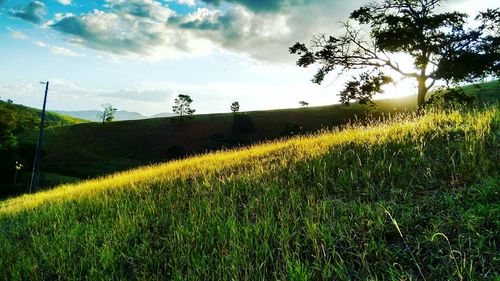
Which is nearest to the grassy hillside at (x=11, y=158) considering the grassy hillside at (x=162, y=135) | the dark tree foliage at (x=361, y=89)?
the grassy hillside at (x=162, y=135)

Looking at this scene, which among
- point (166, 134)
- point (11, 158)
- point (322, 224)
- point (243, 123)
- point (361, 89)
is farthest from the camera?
point (166, 134)

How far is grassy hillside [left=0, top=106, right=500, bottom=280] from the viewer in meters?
3.46

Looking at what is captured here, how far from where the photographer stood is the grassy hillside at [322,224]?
3463 mm

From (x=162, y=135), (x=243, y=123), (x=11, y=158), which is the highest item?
(x=243, y=123)

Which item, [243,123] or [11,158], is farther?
[243,123]

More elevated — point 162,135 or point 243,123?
point 243,123

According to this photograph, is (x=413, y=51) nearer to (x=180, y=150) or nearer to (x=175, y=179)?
(x=175, y=179)

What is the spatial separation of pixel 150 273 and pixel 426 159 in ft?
14.7

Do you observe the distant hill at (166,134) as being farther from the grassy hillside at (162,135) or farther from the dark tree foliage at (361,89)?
the dark tree foliage at (361,89)

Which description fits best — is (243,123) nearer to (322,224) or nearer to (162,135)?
(162,135)

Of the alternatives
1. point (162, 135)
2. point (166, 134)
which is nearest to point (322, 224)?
point (162, 135)

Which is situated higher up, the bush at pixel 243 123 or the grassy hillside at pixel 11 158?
the bush at pixel 243 123

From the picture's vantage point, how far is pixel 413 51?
80.1ft

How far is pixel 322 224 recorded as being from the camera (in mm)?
4238
